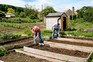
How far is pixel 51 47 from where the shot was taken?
9219 mm

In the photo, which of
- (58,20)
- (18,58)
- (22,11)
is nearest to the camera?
(18,58)

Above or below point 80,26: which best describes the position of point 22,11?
above

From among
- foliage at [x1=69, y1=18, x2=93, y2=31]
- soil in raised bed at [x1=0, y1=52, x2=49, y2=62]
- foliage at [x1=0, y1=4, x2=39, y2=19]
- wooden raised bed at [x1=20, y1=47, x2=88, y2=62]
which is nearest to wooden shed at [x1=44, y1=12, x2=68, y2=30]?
foliage at [x1=69, y1=18, x2=93, y2=31]

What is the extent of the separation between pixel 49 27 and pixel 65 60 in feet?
37.6

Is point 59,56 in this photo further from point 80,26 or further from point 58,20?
point 80,26

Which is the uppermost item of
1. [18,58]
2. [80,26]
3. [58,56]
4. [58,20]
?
[58,20]

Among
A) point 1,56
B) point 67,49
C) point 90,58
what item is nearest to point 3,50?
point 1,56

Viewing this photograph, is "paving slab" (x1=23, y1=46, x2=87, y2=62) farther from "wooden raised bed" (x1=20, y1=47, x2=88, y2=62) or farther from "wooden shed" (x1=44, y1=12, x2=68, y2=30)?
"wooden shed" (x1=44, y1=12, x2=68, y2=30)

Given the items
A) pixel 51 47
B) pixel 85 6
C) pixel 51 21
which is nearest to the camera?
pixel 51 47

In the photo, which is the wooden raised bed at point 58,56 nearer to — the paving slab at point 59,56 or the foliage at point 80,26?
the paving slab at point 59,56

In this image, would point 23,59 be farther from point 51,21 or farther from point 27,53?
point 51,21

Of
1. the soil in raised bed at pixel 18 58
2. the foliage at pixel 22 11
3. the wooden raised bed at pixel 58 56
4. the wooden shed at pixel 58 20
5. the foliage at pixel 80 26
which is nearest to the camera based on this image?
the wooden raised bed at pixel 58 56

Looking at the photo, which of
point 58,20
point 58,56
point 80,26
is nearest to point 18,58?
point 58,56

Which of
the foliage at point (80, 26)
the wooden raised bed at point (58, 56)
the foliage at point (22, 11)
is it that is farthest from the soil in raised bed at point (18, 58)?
the foliage at point (22, 11)
